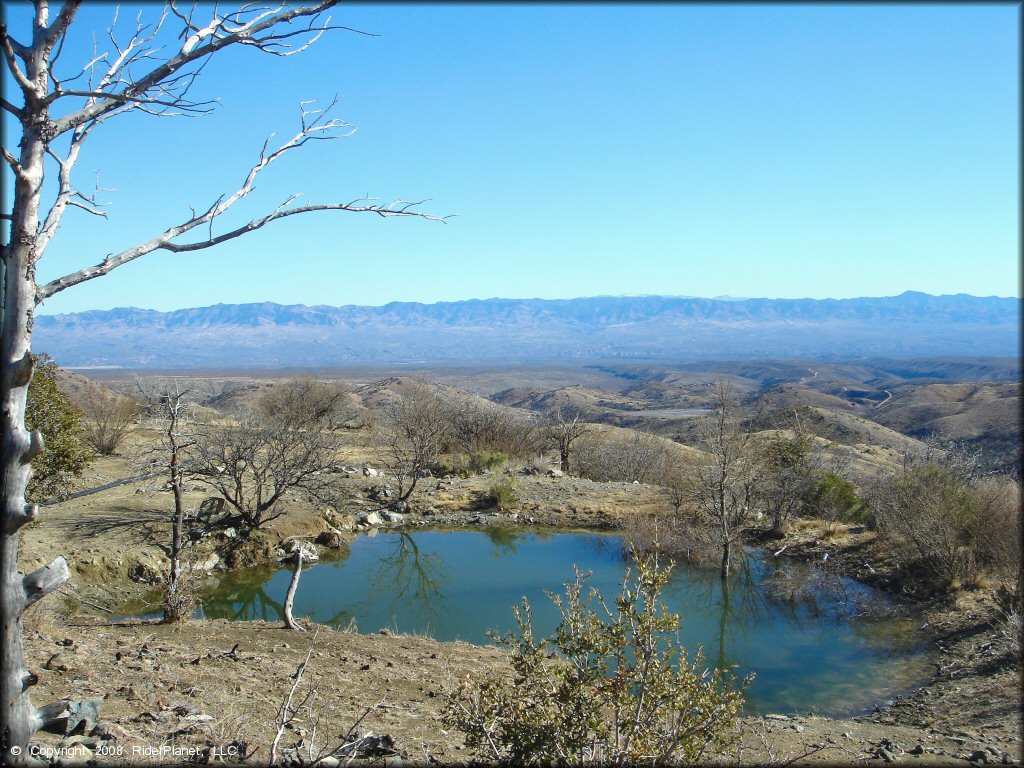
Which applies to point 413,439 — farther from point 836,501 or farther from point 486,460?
point 836,501

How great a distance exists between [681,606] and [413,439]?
38.5 ft

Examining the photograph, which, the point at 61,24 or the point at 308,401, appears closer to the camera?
the point at 61,24

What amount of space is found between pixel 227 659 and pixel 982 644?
1272 cm

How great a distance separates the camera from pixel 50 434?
1300cm

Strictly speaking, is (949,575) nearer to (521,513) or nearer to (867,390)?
(521,513)

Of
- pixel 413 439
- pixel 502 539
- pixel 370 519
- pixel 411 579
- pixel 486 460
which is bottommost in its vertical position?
pixel 502 539

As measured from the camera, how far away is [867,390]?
106 metres

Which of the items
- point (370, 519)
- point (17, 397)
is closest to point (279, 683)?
point (17, 397)

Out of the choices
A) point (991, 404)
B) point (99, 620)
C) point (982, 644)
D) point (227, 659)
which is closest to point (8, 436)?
point (227, 659)

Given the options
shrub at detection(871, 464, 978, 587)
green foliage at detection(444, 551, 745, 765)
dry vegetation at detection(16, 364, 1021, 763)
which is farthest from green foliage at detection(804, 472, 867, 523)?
green foliage at detection(444, 551, 745, 765)

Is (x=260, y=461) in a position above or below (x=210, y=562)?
above

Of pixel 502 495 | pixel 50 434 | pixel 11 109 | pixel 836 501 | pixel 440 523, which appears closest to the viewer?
pixel 11 109

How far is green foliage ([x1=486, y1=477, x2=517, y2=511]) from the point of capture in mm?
24359

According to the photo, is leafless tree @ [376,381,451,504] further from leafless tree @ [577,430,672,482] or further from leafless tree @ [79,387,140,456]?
leafless tree @ [79,387,140,456]
